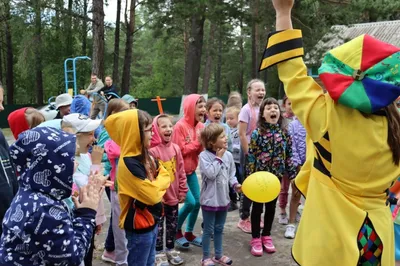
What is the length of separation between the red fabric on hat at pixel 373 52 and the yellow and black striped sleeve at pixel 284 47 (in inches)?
11.9

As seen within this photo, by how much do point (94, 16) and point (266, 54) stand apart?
15427 mm

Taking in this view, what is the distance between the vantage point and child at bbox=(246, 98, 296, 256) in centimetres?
446

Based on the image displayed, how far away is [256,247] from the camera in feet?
14.5

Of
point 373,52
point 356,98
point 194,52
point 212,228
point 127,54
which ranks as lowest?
point 212,228

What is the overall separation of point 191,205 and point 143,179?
151 centimetres

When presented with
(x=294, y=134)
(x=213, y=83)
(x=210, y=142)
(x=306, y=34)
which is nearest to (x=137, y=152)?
(x=210, y=142)

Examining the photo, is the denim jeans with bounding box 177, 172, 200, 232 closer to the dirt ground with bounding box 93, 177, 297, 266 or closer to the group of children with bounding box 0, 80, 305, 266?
the group of children with bounding box 0, 80, 305, 266

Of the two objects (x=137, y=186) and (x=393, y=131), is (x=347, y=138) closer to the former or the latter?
(x=393, y=131)

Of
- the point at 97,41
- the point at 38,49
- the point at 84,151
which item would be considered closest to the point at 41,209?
the point at 84,151

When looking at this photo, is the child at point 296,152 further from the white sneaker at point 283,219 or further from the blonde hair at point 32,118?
the blonde hair at point 32,118

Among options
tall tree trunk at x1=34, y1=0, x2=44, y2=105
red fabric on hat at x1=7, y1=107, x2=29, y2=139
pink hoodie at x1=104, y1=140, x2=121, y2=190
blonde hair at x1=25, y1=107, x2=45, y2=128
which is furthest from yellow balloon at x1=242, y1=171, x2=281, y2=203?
tall tree trunk at x1=34, y1=0, x2=44, y2=105

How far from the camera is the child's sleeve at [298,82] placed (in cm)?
201

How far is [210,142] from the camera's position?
→ 13.2 feet

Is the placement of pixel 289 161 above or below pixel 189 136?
below
